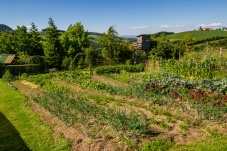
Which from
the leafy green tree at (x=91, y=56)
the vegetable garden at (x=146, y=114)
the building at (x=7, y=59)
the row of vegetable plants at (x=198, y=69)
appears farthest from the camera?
the building at (x=7, y=59)

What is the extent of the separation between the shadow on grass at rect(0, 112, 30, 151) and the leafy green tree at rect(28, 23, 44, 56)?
770 inches

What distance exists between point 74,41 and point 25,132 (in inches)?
779

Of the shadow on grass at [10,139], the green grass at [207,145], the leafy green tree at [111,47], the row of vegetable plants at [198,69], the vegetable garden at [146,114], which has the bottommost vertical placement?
the shadow on grass at [10,139]

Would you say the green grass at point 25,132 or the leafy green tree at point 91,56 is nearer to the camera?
the green grass at point 25,132

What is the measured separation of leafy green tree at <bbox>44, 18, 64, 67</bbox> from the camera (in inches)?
923

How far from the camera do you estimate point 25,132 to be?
628cm

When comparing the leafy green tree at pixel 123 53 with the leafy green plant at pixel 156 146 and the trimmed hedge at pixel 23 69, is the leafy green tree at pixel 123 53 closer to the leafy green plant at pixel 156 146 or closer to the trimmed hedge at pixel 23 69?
the trimmed hedge at pixel 23 69

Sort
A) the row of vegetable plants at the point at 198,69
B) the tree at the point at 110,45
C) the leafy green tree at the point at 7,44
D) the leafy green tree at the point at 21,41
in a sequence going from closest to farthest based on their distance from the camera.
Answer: the row of vegetable plants at the point at 198,69 → the tree at the point at 110,45 → the leafy green tree at the point at 21,41 → the leafy green tree at the point at 7,44

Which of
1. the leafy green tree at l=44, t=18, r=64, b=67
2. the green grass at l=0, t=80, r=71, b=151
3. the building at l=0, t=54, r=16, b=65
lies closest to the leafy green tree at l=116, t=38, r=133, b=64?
the leafy green tree at l=44, t=18, r=64, b=67

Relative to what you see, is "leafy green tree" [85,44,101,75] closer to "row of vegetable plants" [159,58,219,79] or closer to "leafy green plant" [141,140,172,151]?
"row of vegetable plants" [159,58,219,79]

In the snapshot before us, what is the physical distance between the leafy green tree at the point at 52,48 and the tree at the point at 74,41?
0.82 metres

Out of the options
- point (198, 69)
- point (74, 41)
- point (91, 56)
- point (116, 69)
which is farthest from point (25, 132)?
point (74, 41)

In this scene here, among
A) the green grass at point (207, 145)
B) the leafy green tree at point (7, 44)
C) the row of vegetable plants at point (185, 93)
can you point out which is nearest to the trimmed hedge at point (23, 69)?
the leafy green tree at point (7, 44)

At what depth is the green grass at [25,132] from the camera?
542 cm
